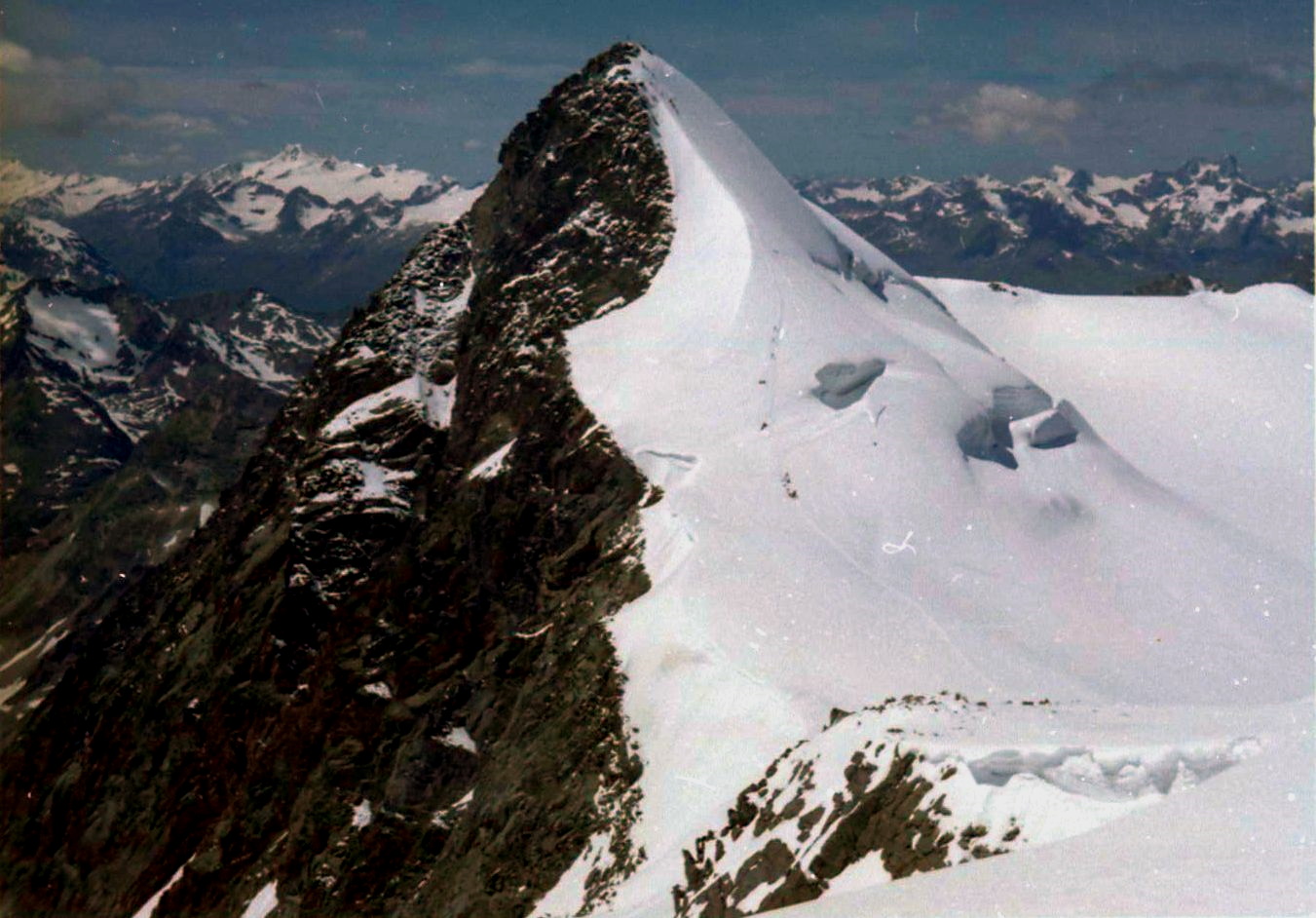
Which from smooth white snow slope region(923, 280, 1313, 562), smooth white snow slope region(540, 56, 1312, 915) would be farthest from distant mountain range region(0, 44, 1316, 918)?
smooth white snow slope region(923, 280, 1313, 562)

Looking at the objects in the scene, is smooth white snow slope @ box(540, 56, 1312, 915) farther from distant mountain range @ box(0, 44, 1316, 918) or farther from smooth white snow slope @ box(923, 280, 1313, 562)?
smooth white snow slope @ box(923, 280, 1313, 562)

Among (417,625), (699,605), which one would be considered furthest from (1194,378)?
(699,605)

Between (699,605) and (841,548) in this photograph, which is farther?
(841,548)

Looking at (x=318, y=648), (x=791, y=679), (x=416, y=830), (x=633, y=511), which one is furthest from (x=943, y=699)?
(x=318, y=648)

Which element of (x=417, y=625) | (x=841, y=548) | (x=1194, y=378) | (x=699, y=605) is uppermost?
(x=841, y=548)

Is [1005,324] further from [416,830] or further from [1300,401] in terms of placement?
[416,830]

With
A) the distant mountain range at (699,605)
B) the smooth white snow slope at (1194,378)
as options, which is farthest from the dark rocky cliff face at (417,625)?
the smooth white snow slope at (1194,378)

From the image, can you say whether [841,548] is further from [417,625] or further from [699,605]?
[417,625]
